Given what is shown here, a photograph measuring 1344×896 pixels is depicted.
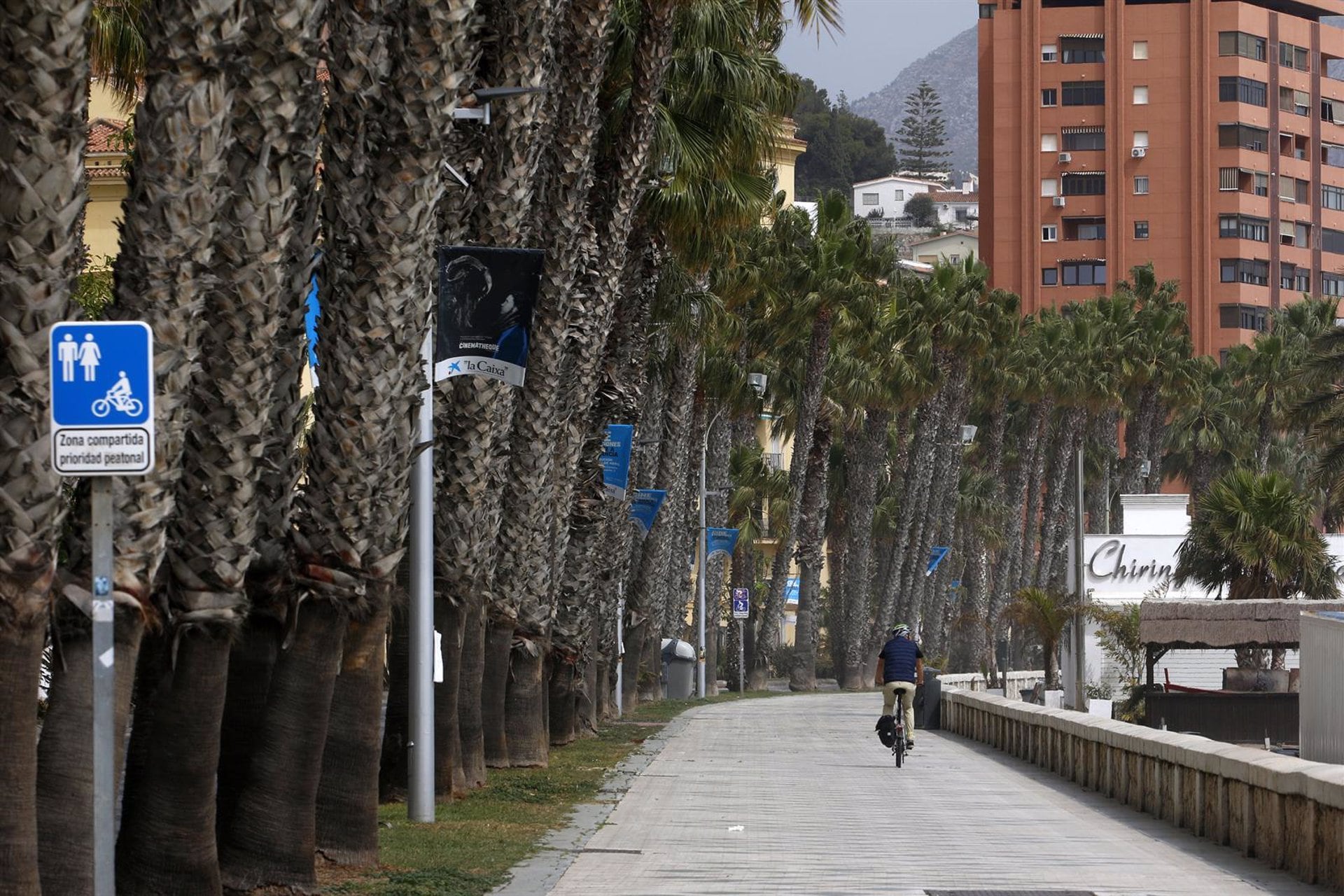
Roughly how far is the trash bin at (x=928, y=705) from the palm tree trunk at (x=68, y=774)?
29458mm

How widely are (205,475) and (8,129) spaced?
2880mm

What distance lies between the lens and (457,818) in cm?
1694

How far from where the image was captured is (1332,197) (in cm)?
12025

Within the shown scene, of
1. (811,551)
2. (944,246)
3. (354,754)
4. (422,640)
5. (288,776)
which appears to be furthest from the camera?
(944,246)

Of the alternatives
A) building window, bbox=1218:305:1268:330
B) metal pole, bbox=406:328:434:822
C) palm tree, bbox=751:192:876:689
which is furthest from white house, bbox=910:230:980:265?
metal pole, bbox=406:328:434:822

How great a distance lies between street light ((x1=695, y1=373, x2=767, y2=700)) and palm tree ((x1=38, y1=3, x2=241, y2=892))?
45140 millimetres

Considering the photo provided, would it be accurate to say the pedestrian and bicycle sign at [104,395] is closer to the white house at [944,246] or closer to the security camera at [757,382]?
the security camera at [757,382]

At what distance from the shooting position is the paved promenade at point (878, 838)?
1283 cm

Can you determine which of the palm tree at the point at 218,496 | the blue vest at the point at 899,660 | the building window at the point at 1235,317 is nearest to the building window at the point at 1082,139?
the building window at the point at 1235,317

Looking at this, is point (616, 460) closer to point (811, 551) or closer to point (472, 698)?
point (472, 698)

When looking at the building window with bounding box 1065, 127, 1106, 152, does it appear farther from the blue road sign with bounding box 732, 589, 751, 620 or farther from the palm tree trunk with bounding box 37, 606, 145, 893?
the palm tree trunk with bounding box 37, 606, 145, 893

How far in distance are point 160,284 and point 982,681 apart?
130 feet

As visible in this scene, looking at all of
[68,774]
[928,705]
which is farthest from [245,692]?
[928,705]

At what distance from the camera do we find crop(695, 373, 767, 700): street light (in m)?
55.8
